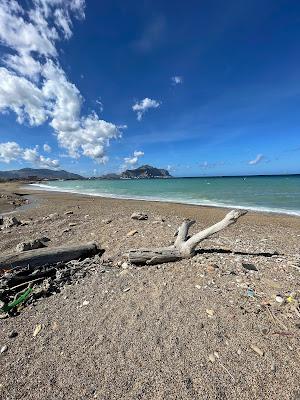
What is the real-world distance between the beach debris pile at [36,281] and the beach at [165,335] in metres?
0.17

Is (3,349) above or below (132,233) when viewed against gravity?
below

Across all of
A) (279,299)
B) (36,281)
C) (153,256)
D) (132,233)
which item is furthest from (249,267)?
(36,281)

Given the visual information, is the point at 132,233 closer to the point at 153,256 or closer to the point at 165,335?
the point at 153,256

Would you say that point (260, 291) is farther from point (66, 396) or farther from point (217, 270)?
point (66, 396)

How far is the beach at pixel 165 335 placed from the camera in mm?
3180

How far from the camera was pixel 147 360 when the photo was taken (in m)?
3.54

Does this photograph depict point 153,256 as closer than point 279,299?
No

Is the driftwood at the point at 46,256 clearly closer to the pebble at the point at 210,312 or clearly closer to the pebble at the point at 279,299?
the pebble at the point at 210,312

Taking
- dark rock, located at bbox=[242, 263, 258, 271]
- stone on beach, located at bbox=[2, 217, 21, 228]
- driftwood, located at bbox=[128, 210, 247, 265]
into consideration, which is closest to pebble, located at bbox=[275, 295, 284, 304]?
dark rock, located at bbox=[242, 263, 258, 271]

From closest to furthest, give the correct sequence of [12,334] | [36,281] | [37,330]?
[12,334]
[37,330]
[36,281]

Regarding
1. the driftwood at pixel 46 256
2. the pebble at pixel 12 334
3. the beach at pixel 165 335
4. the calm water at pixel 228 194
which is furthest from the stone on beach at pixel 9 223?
the calm water at pixel 228 194

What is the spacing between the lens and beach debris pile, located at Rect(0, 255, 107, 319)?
16.1 ft

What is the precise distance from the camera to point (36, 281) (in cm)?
573

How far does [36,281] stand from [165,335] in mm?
3342
